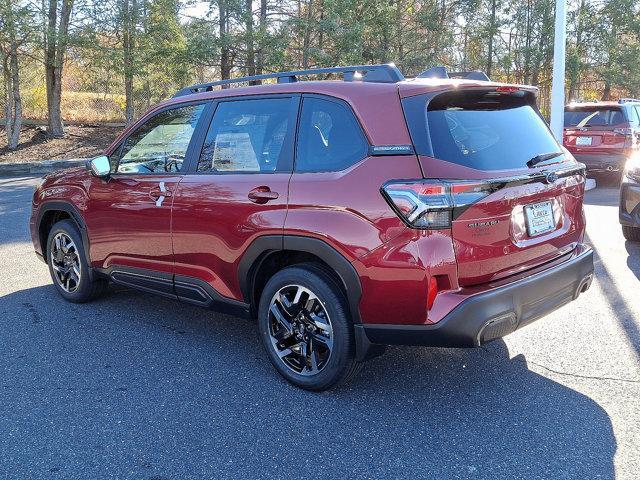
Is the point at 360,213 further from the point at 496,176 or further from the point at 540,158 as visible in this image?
the point at 540,158

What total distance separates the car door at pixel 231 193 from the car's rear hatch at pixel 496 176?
0.87 meters

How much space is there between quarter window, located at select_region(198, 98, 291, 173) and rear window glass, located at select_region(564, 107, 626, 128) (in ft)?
32.6

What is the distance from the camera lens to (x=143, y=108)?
77.2ft

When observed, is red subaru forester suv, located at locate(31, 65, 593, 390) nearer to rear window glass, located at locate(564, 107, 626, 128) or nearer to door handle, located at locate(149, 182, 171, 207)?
door handle, located at locate(149, 182, 171, 207)

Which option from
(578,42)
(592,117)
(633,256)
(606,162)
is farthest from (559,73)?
(578,42)

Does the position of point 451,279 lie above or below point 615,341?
above

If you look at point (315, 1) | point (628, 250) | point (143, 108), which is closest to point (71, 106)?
point (143, 108)

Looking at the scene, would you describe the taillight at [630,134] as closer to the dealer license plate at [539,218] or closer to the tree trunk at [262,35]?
the dealer license plate at [539,218]

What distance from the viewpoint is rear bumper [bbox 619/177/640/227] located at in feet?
21.0

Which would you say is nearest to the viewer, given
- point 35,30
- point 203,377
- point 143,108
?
point 203,377

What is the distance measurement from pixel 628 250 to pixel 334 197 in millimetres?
4900

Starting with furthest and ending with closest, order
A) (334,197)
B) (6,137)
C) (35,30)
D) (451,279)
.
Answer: (6,137) → (35,30) → (334,197) → (451,279)

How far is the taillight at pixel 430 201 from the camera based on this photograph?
2.80 meters

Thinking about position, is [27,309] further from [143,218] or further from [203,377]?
[203,377]
